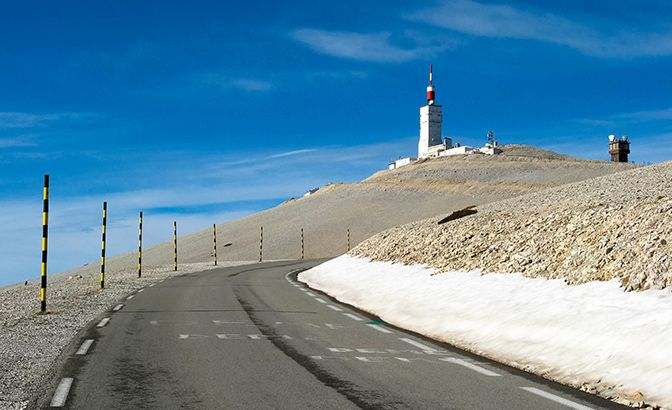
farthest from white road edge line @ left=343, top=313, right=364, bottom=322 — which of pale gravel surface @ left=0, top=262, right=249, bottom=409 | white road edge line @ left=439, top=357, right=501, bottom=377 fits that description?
pale gravel surface @ left=0, top=262, right=249, bottom=409

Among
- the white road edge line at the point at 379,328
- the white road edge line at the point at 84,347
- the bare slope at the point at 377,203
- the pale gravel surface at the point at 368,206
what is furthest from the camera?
the bare slope at the point at 377,203

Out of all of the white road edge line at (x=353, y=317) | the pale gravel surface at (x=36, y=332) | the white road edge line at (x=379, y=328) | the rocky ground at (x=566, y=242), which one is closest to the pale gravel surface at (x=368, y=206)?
the pale gravel surface at (x=36, y=332)

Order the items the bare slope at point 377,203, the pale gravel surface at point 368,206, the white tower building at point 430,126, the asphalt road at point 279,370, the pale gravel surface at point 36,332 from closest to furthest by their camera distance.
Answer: the asphalt road at point 279,370 < the pale gravel surface at point 36,332 < the pale gravel surface at point 368,206 < the bare slope at point 377,203 < the white tower building at point 430,126

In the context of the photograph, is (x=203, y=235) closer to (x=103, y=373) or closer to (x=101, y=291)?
(x=101, y=291)

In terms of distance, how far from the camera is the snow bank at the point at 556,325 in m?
8.05

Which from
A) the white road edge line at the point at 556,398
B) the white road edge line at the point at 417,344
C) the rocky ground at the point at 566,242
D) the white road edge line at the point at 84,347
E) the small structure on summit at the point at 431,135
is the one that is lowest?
the white road edge line at the point at 556,398

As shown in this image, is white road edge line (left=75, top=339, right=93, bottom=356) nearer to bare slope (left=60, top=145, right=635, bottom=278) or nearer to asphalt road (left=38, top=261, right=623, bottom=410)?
asphalt road (left=38, top=261, right=623, bottom=410)

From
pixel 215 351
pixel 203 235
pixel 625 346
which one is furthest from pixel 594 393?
pixel 203 235

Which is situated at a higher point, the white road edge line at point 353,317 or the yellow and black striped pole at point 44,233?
the yellow and black striped pole at point 44,233

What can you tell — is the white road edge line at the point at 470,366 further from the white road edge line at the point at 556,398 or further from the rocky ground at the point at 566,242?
the rocky ground at the point at 566,242

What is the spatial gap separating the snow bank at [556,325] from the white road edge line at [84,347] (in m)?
6.04

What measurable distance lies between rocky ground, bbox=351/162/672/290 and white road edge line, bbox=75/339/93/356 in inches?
348

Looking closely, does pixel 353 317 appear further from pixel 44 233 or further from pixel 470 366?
pixel 44 233

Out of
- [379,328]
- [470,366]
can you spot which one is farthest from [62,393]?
[379,328]
